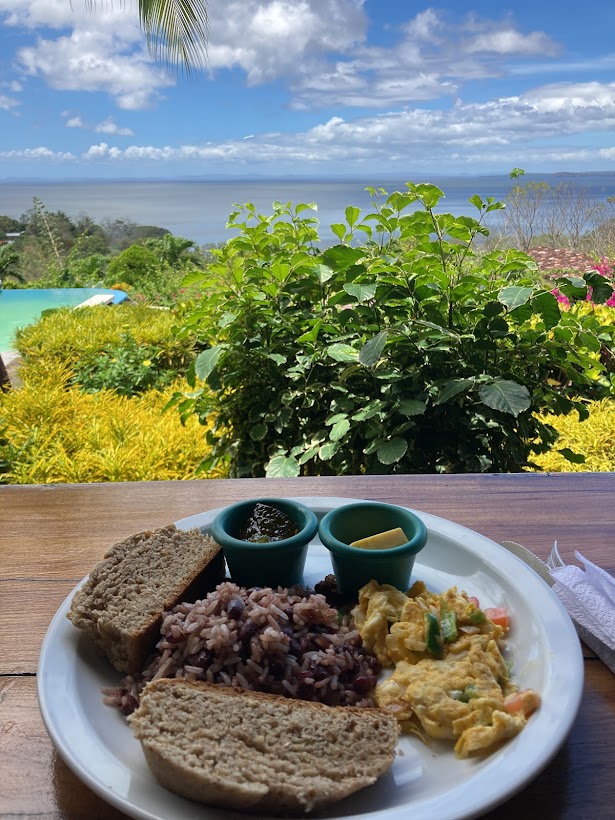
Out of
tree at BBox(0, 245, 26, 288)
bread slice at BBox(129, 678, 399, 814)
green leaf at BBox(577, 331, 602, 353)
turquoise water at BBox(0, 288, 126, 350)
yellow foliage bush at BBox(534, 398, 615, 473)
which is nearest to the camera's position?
A: bread slice at BBox(129, 678, 399, 814)

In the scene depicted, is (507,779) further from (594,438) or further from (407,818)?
(594,438)

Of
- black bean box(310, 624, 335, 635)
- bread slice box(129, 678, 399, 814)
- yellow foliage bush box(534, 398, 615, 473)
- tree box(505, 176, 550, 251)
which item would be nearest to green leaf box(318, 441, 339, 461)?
black bean box(310, 624, 335, 635)

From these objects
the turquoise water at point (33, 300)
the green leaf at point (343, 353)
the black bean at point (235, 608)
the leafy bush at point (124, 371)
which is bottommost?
the turquoise water at point (33, 300)

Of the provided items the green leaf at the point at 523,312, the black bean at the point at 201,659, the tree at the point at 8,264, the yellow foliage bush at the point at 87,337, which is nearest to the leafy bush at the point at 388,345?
the green leaf at the point at 523,312

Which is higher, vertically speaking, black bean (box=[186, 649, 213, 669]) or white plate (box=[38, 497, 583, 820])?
black bean (box=[186, 649, 213, 669])

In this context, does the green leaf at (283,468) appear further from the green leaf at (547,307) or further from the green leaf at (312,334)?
the green leaf at (547,307)

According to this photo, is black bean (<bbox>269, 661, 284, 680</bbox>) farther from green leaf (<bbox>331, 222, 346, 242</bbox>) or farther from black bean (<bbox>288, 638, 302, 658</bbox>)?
green leaf (<bbox>331, 222, 346, 242</bbox>)
